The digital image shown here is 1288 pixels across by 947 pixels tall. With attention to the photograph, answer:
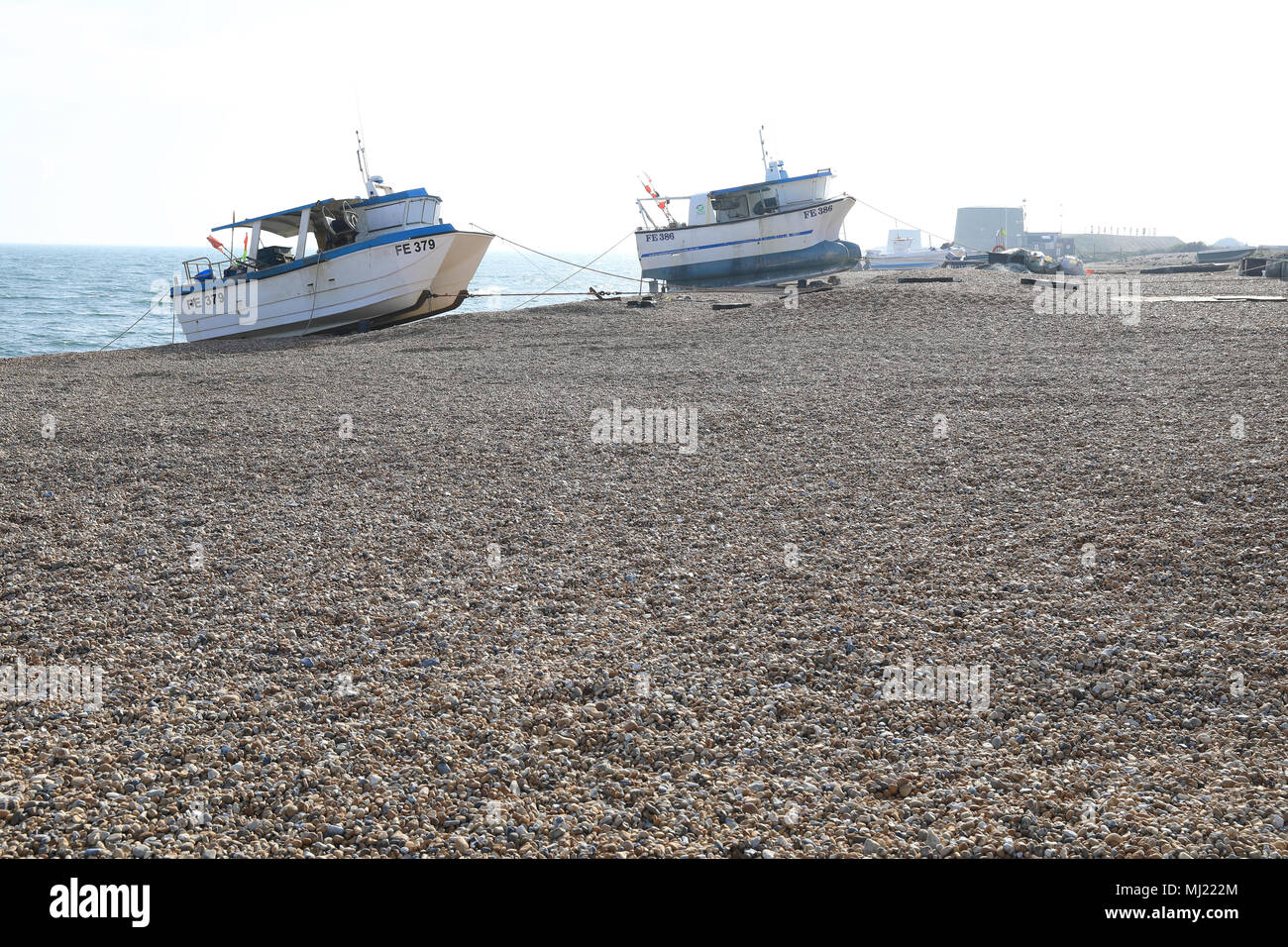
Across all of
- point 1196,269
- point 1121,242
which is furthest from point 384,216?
point 1121,242

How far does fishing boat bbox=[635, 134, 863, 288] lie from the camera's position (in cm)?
3478

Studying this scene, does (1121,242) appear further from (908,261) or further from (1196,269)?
(1196,269)

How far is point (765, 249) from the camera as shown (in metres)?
35.0

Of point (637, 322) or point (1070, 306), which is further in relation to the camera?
point (637, 322)

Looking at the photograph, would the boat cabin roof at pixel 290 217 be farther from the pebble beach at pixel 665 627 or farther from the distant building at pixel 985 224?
the distant building at pixel 985 224

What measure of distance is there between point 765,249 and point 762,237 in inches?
17.4

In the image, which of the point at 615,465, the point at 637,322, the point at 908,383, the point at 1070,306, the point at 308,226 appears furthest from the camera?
the point at 308,226

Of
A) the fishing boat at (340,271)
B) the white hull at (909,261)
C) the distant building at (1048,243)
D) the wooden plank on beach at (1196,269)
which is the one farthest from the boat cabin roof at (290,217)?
the distant building at (1048,243)

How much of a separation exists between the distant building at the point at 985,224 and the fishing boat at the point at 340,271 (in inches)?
3608

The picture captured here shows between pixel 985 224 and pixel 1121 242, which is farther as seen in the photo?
pixel 1121 242

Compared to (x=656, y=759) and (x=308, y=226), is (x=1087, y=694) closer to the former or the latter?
(x=656, y=759)
